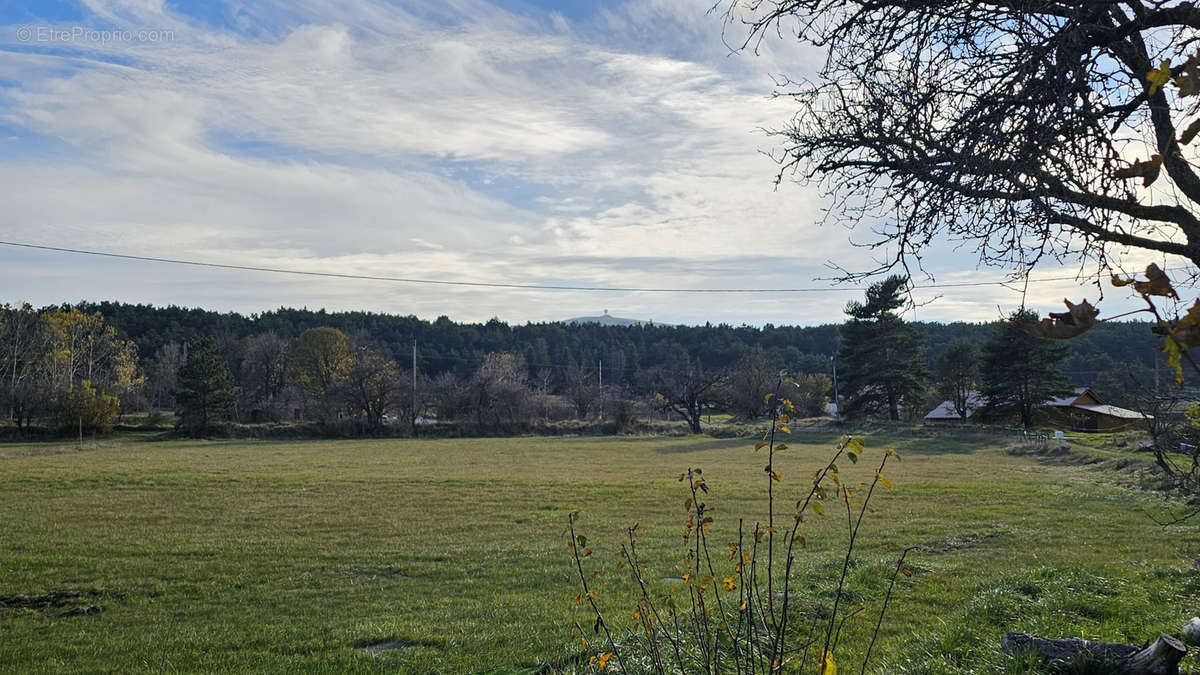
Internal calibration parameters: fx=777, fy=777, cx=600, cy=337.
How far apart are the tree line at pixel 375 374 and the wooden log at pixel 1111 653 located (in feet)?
124

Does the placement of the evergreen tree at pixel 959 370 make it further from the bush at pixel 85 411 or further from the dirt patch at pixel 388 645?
the bush at pixel 85 411

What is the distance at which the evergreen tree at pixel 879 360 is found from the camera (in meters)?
57.6

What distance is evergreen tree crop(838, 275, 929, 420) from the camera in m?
57.6

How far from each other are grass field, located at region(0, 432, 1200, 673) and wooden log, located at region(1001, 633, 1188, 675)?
0.19 metres

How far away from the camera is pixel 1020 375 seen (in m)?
50.3

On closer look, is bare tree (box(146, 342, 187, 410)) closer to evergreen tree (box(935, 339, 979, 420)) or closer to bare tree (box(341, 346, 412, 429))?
bare tree (box(341, 346, 412, 429))

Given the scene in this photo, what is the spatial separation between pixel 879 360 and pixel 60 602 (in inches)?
2213

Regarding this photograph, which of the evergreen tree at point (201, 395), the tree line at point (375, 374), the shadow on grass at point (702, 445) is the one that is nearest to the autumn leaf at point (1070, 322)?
the shadow on grass at point (702, 445)

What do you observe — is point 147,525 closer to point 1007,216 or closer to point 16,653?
point 16,653

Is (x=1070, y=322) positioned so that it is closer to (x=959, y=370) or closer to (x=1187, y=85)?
(x=1187, y=85)

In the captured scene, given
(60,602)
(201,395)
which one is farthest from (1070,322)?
(201,395)

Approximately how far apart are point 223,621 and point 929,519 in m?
12.1

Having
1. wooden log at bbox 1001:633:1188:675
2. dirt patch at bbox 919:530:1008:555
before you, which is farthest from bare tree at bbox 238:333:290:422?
wooden log at bbox 1001:633:1188:675

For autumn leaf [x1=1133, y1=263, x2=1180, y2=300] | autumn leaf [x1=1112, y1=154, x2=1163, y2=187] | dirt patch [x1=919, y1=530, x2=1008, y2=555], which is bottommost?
dirt patch [x1=919, y1=530, x2=1008, y2=555]
